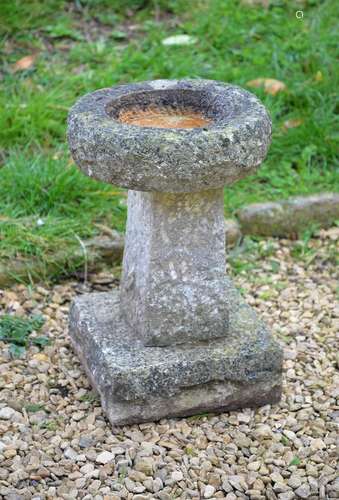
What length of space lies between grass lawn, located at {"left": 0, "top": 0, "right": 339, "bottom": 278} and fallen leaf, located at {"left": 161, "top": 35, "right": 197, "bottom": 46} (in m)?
0.04

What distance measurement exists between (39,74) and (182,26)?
40.2 inches

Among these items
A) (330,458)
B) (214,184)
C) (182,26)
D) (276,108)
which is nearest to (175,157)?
(214,184)

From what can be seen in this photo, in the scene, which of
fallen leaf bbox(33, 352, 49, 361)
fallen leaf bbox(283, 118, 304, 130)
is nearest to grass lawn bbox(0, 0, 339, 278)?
fallen leaf bbox(283, 118, 304, 130)

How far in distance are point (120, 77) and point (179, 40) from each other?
1.90 ft

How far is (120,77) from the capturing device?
5383mm

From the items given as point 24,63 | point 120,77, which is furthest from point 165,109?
point 24,63

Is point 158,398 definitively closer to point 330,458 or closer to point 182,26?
point 330,458

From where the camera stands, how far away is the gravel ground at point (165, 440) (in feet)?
10.5

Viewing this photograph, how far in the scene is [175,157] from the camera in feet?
9.77

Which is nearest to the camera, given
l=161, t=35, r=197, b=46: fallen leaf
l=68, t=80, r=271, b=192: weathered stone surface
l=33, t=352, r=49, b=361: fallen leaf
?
l=68, t=80, r=271, b=192: weathered stone surface

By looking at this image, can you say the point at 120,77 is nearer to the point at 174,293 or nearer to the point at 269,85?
the point at 269,85

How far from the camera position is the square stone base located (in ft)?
11.0

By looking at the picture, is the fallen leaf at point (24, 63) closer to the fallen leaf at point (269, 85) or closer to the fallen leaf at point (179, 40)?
the fallen leaf at point (179, 40)

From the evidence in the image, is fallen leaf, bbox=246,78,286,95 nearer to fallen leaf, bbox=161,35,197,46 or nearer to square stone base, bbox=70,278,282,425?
fallen leaf, bbox=161,35,197,46
